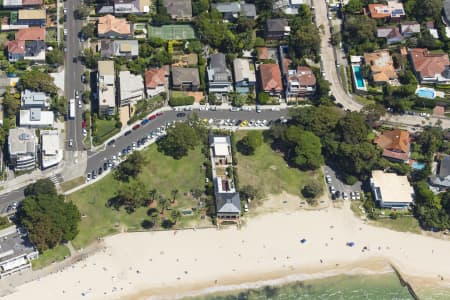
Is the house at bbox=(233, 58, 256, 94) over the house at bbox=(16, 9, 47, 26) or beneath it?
beneath

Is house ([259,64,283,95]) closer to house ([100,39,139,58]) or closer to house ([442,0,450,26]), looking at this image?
house ([100,39,139,58])

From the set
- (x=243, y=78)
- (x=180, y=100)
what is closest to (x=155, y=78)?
(x=180, y=100)

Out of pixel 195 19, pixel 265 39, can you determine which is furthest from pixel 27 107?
pixel 265 39

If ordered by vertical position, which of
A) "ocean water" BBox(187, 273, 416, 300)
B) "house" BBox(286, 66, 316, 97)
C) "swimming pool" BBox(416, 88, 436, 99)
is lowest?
"ocean water" BBox(187, 273, 416, 300)

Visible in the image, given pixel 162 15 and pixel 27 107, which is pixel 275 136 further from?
pixel 27 107

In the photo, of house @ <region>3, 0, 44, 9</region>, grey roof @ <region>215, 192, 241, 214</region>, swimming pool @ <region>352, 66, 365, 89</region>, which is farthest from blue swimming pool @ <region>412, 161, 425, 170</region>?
house @ <region>3, 0, 44, 9</region>
